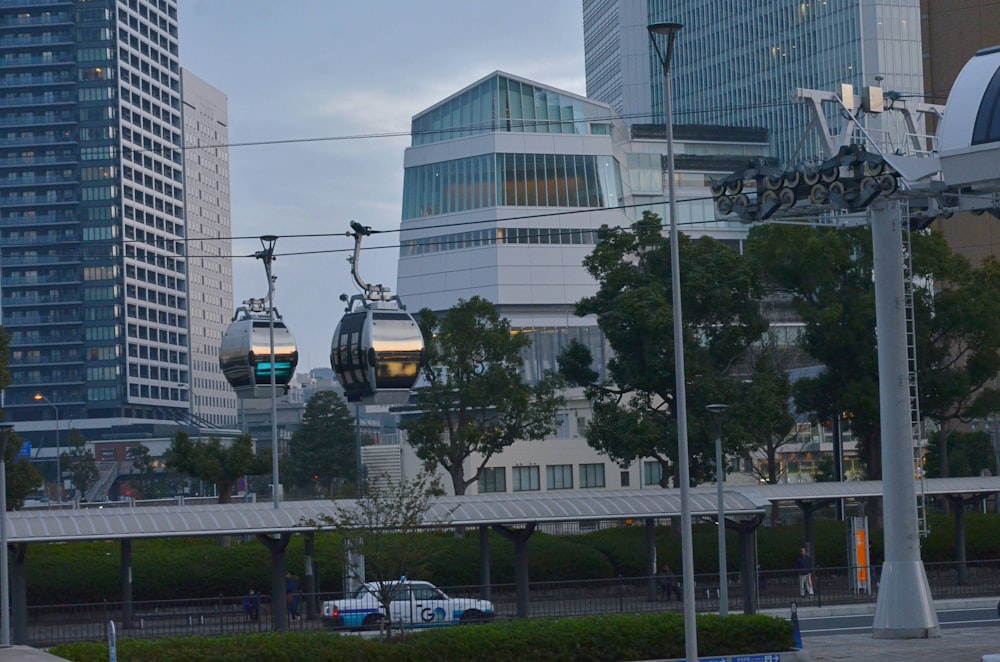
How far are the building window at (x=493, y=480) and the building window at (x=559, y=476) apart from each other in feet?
8.56

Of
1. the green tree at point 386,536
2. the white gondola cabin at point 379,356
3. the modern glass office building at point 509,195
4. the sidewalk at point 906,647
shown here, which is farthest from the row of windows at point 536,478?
the white gondola cabin at point 379,356

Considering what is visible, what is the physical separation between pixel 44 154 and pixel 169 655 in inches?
6233

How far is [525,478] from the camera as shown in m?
83.3

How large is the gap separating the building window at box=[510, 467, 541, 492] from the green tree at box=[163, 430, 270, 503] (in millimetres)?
24287

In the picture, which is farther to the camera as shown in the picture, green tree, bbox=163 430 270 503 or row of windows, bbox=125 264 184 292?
row of windows, bbox=125 264 184 292

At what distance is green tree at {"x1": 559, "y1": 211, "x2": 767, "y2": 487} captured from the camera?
173ft

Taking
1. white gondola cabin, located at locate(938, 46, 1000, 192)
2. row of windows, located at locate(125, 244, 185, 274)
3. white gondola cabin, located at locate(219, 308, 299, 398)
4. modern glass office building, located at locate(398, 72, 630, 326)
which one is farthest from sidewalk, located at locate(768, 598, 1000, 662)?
row of windows, located at locate(125, 244, 185, 274)

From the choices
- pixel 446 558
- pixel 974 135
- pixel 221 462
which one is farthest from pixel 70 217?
pixel 974 135

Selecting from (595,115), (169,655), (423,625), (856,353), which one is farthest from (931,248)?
(595,115)

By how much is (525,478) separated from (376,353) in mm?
58282

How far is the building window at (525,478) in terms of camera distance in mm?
83000

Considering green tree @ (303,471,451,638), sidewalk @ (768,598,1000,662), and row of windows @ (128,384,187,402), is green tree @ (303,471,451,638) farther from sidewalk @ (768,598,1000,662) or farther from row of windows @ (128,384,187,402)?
row of windows @ (128,384,187,402)

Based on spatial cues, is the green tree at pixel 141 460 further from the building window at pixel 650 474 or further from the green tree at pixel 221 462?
the green tree at pixel 221 462

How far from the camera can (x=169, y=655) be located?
2456 centimetres
